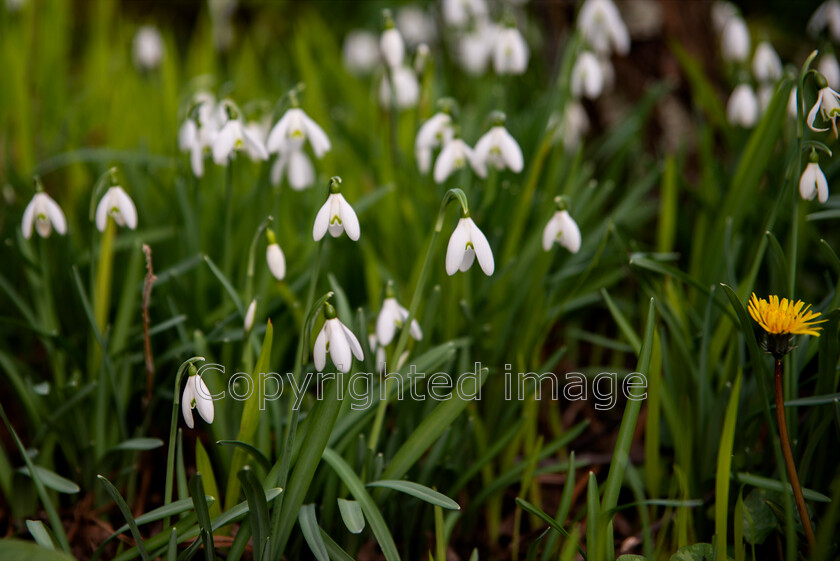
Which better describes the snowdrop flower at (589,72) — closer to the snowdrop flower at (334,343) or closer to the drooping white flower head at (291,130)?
the drooping white flower head at (291,130)

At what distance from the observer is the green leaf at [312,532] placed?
133cm

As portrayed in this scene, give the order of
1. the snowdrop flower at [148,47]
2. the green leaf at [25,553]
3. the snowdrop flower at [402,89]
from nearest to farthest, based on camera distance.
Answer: the green leaf at [25,553] → the snowdrop flower at [402,89] → the snowdrop flower at [148,47]

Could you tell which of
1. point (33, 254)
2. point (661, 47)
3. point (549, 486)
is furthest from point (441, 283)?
point (661, 47)

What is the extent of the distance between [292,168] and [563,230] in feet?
3.02

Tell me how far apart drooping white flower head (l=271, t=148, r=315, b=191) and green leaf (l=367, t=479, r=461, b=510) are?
100 cm

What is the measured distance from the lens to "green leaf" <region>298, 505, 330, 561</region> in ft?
4.35

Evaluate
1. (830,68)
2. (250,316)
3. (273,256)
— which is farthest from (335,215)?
(830,68)

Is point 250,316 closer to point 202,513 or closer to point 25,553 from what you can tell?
point 202,513

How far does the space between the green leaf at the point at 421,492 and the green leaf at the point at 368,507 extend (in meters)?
0.03

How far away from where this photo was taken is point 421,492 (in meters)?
1.38

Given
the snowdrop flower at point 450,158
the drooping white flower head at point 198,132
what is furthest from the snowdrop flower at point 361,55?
the snowdrop flower at point 450,158

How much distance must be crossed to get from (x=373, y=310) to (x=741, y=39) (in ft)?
5.93

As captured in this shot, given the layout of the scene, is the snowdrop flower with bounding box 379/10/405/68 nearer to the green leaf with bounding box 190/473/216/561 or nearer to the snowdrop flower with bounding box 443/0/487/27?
the snowdrop flower with bounding box 443/0/487/27

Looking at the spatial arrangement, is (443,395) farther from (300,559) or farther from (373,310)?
(300,559)
